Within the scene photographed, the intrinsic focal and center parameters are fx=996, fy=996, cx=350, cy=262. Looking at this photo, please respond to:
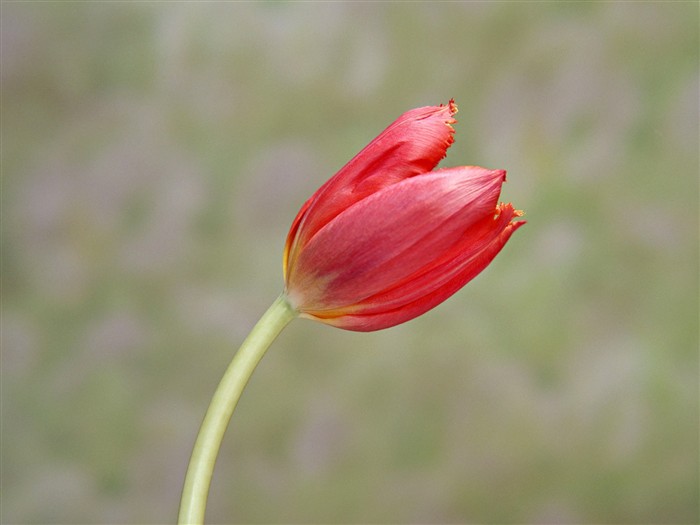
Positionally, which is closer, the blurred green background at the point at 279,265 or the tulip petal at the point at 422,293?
the tulip petal at the point at 422,293

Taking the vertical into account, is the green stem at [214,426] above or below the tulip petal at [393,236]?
below

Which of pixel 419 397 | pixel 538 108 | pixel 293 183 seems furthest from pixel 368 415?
pixel 538 108

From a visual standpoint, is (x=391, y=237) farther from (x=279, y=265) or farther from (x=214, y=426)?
(x=279, y=265)

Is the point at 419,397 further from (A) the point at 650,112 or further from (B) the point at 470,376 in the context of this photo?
(A) the point at 650,112

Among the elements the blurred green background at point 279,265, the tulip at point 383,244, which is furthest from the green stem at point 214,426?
the blurred green background at point 279,265

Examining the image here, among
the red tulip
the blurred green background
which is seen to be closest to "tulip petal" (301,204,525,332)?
the red tulip

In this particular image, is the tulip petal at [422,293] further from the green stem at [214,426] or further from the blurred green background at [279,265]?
the blurred green background at [279,265]

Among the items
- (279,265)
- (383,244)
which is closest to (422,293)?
(383,244)

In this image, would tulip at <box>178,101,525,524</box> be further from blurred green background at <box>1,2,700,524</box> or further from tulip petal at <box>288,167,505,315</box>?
blurred green background at <box>1,2,700,524</box>
